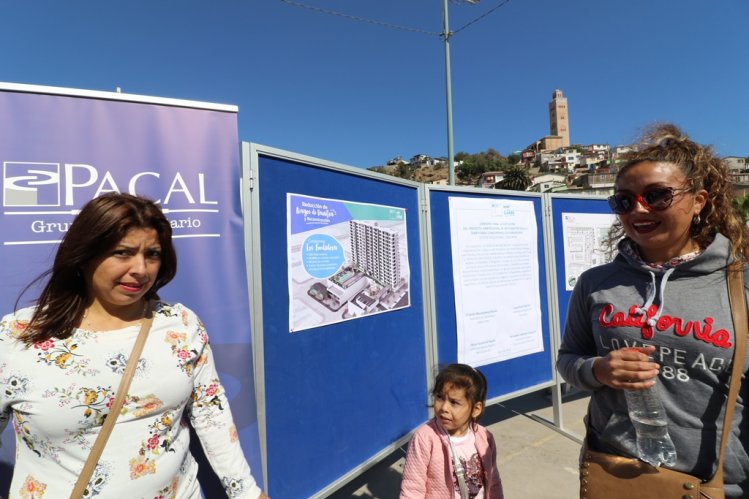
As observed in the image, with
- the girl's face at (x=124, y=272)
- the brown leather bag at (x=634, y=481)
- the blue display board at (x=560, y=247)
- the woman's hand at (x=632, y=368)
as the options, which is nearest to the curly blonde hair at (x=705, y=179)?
the woman's hand at (x=632, y=368)

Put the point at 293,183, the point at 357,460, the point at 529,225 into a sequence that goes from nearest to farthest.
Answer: the point at 293,183
the point at 357,460
the point at 529,225

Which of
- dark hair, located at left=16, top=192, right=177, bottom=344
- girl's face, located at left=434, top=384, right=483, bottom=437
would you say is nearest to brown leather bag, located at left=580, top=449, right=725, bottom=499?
girl's face, located at left=434, top=384, right=483, bottom=437

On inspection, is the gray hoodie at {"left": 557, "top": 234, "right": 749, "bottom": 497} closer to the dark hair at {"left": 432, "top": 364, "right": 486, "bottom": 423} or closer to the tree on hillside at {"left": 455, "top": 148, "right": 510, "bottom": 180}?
the dark hair at {"left": 432, "top": 364, "right": 486, "bottom": 423}

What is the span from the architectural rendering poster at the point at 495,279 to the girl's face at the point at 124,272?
8.02ft

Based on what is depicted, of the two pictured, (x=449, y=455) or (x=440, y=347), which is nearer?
(x=449, y=455)

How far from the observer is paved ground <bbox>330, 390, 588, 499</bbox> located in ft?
10.1

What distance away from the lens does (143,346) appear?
1290mm

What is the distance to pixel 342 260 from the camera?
245cm

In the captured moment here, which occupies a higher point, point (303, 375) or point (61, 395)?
point (61, 395)

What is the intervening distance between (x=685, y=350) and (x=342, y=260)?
5.58 ft

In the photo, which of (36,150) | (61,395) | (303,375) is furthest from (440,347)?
(36,150)

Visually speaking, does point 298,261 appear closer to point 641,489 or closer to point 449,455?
point 449,455

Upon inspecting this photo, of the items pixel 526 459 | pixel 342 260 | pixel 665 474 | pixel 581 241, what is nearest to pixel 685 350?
pixel 665 474

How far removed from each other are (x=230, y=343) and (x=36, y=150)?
109cm
